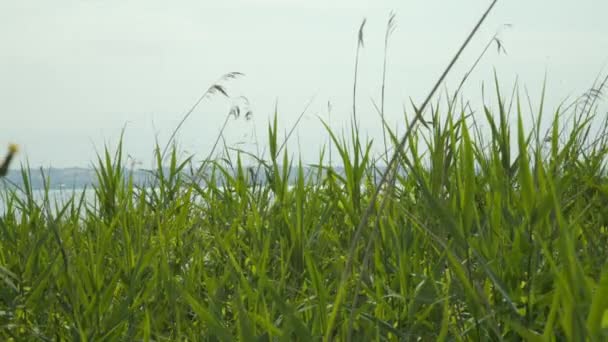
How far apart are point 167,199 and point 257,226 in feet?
2.91

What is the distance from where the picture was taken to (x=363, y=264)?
85cm

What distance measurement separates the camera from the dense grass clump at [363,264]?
3.73ft

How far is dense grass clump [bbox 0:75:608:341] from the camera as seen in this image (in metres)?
1.14

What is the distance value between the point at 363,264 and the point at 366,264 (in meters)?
0.06

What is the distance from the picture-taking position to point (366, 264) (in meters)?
0.91

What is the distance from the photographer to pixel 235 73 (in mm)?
3146

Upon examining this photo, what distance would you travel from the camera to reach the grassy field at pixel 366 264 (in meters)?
1.13

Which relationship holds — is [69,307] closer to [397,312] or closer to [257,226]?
[257,226]

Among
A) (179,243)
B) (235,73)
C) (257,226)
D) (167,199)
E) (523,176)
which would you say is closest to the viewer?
(523,176)

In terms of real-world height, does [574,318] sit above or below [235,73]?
below

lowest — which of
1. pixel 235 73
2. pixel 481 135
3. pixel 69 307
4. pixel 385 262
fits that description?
pixel 69 307

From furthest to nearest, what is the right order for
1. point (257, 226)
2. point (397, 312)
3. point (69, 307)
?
point (257, 226) < point (69, 307) < point (397, 312)

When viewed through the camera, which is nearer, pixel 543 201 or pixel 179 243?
pixel 543 201

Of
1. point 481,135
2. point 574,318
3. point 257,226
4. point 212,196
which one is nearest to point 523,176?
point 574,318
